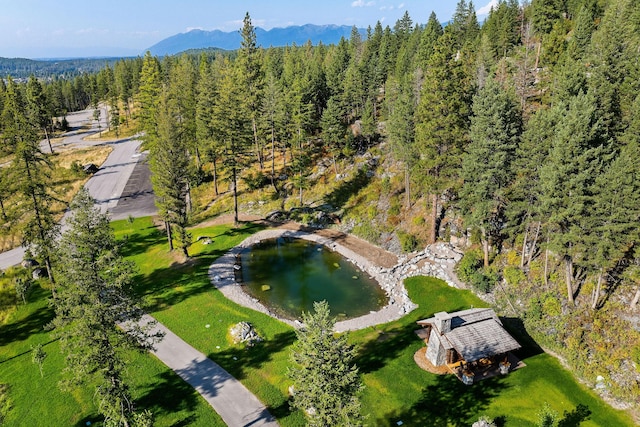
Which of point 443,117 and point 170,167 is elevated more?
point 443,117

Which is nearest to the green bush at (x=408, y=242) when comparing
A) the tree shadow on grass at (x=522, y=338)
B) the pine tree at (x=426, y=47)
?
the tree shadow on grass at (x=522, y=338)

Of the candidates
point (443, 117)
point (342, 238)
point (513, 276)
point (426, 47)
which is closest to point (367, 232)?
point (342, 238)

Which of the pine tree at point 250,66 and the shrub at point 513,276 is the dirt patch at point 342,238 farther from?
the pine tree at point 250,66

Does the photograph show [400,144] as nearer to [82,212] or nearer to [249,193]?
[249,193]

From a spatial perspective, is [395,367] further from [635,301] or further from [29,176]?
[29,176]

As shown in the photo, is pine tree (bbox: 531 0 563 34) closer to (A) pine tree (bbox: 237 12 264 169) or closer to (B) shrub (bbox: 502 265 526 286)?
(A) pine tree (bbox: 237 12 264 169)

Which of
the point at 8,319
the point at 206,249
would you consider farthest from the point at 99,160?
the point at 8,319

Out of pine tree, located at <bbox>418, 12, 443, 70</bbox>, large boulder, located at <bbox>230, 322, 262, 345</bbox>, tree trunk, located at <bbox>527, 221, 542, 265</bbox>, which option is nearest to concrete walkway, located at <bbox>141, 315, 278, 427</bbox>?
large boulder, located at <bbox>230, 322, 262, 345</bbox>
